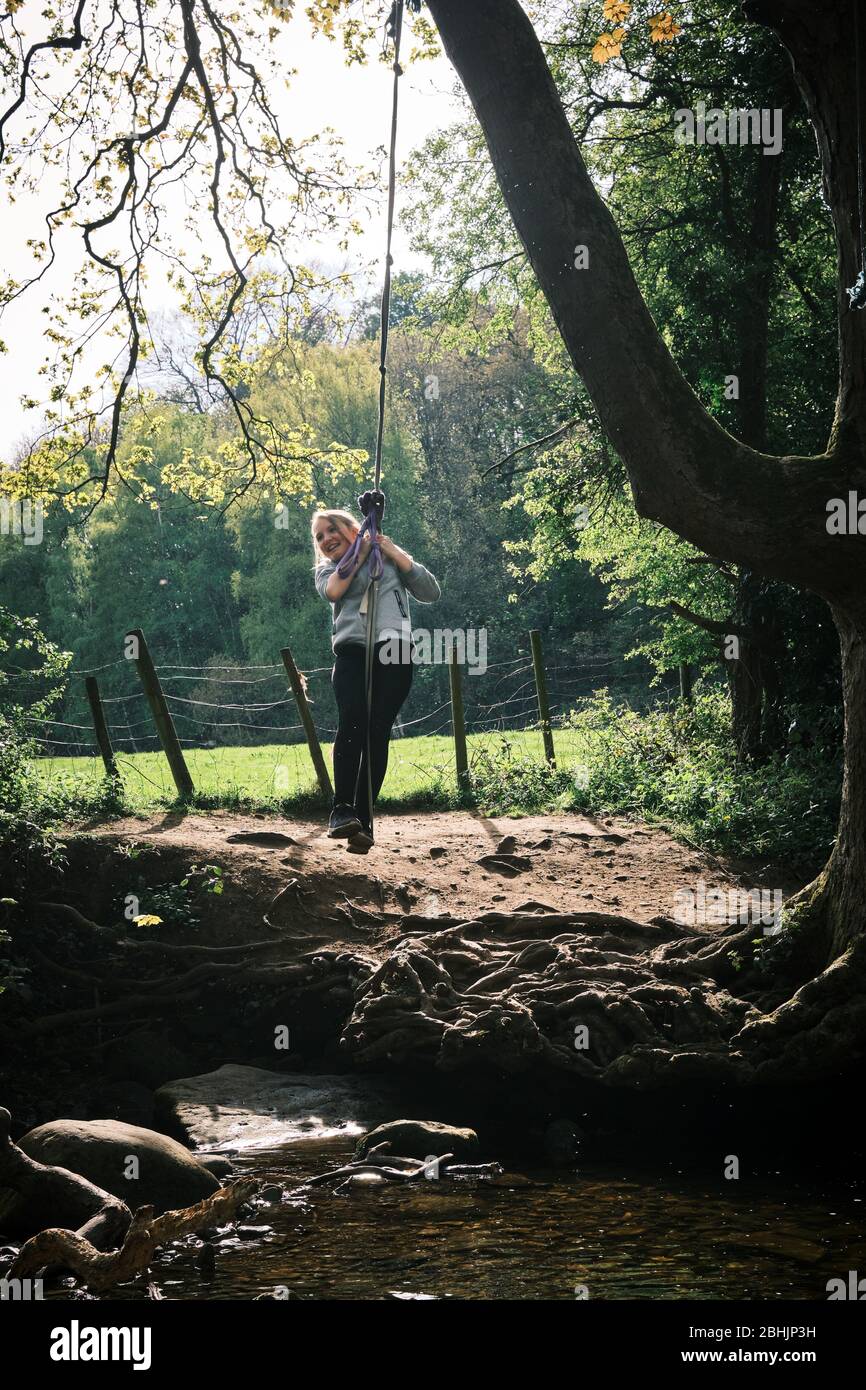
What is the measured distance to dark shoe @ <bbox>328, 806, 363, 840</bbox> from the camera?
26.1 ft

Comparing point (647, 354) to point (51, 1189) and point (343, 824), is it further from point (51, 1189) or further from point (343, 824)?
point (51, 1189)

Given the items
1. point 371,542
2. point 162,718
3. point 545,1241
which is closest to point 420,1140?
point 545,1241

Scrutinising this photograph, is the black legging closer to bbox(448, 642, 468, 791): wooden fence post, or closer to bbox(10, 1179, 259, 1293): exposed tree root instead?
bbox(10, 1179, 259, 1293): exposed tree root

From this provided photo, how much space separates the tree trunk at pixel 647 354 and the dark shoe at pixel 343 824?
266 cm

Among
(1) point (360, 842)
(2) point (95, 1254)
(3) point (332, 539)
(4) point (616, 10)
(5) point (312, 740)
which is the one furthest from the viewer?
(5) point (312, 740)

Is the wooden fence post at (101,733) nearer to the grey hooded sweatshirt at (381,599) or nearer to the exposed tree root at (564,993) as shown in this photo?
the exposed tree root at (564,993)

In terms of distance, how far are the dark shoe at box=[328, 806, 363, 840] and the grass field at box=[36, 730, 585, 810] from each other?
5220 mm

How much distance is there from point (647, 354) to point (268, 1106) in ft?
15.5

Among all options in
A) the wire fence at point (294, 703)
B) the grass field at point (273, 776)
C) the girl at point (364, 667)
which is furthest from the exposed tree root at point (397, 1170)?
the wire fence at point (294, 703)

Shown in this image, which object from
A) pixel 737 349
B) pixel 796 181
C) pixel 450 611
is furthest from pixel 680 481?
pixel 450 611

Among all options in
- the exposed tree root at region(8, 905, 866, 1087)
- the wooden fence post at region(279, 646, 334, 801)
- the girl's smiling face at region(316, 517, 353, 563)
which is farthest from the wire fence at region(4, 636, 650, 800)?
the girl's smiling face at region(316, 517, 353, 563)

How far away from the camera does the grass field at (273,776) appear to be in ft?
45.4

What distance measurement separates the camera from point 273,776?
1619 cm

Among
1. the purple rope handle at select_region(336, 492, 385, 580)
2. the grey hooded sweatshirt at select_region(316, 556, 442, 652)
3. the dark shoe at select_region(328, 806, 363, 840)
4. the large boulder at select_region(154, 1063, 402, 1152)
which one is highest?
the purple rope handle at select_region(336, 492, 385, 580)
